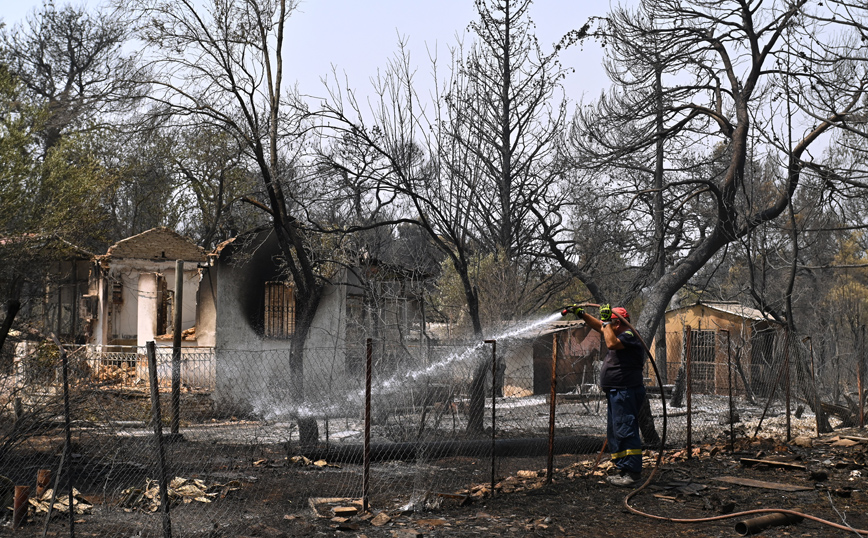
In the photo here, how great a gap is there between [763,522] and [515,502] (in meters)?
2.21

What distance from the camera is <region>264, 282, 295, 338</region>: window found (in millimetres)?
17203

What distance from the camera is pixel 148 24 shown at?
1062 cm

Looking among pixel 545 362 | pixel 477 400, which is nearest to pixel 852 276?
pixel 545 362

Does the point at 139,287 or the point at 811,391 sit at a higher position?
the point at 139,287

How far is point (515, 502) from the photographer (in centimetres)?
689

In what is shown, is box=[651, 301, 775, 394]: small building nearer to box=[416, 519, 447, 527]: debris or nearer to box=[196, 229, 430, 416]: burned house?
box=[196, 229, 430, 416]: burned house

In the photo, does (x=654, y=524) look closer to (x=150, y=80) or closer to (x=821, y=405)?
(x=821, y=405)

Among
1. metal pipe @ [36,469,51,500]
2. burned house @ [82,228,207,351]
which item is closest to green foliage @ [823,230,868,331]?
burned house @ [82,228,207,351]

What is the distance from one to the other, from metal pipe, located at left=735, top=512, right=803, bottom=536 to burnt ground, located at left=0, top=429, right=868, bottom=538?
0.22ft

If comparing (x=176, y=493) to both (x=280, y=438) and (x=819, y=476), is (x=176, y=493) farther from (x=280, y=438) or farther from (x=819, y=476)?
(x=819, y=476)

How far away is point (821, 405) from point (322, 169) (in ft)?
30.5

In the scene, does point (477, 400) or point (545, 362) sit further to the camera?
point (545, 362)

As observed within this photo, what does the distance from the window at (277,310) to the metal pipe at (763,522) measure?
12832mm

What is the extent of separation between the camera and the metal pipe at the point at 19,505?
19.1 ft
